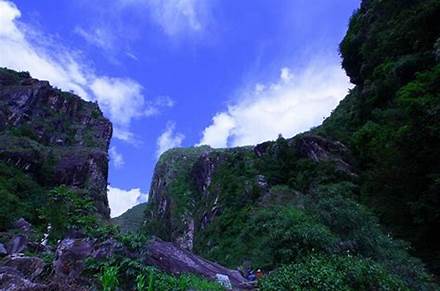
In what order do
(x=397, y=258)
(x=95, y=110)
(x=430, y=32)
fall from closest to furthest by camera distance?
(x=397, y=258)
(x=430, y=32)
(x=95, y=110)

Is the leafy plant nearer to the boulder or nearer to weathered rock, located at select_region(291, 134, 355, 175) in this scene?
the boulder

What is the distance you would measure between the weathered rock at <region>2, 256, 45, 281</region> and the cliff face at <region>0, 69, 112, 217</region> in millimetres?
43364

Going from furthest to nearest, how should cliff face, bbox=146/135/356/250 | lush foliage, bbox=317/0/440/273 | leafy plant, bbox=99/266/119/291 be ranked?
cliff face, bbox=146/135/356/250 < lush foliage, bbox=317/0/440/273 < leafy plant, bbox=99/266/119/291

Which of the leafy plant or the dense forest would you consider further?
the dense forest

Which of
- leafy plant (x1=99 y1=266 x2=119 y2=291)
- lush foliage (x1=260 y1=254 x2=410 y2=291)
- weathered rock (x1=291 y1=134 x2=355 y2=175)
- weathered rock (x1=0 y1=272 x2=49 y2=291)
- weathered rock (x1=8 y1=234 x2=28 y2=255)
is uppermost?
weathered rock (x1=291 y1=134 x2=355 y2=175)

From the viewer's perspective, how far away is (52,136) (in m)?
68.4

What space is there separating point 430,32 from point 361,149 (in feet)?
28.2

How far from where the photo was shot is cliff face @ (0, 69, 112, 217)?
5572cm

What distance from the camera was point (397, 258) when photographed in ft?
40.4

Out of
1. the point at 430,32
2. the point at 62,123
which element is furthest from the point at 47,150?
the point at 430,32

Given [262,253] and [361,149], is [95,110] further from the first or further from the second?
[262,253]

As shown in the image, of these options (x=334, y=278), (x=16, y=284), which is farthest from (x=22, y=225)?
(x=334, y=278)

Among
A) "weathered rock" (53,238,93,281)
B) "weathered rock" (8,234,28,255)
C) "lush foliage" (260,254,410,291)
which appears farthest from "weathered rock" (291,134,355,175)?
"weathered rock" (53,238,93,281)

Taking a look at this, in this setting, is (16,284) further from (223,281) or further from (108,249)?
(223,281)
